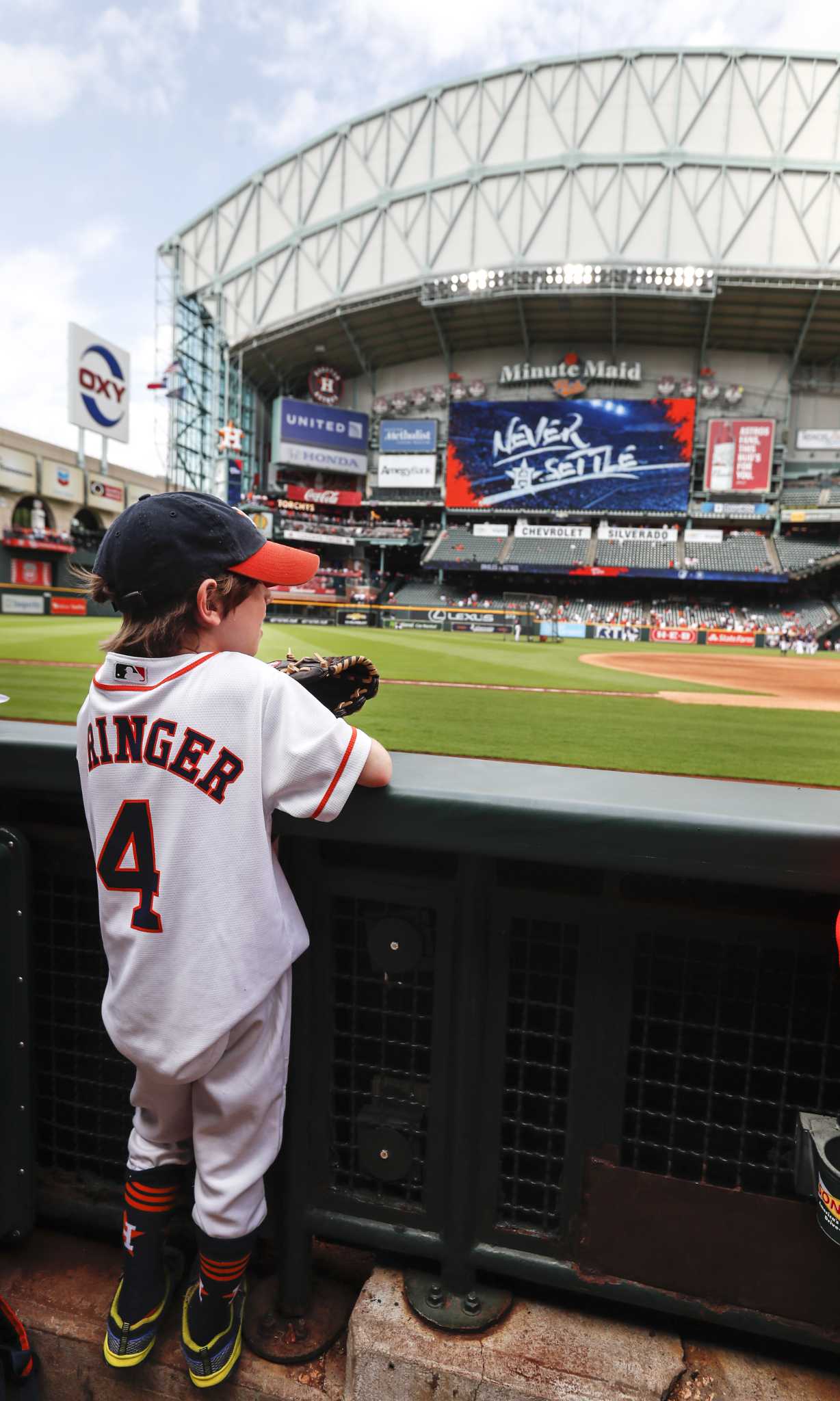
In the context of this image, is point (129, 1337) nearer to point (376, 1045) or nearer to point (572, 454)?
point (376, 1045)

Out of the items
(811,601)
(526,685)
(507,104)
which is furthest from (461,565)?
(526,685)

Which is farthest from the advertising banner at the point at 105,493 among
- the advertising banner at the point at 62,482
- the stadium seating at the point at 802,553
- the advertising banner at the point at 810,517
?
the advertising banner at the point at 810,517

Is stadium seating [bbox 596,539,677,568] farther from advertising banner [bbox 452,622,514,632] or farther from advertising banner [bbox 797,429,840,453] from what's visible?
advertising banner [bbox 452,622,514,632]

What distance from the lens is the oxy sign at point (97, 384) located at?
1468 inches

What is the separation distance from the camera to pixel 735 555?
126 feet

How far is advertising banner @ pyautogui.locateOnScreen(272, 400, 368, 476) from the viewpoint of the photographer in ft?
148

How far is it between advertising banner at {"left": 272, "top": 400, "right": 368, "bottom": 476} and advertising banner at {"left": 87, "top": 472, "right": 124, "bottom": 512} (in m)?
10.00

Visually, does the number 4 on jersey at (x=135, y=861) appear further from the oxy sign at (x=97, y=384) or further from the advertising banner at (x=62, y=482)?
the advertising banner at (x=62, y=482)

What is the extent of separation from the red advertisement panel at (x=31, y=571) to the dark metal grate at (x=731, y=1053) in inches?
1523

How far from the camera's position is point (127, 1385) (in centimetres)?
154

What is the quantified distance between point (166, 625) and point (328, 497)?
155ft

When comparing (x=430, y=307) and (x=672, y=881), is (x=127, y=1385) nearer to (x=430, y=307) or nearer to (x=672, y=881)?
(x=672, y=881)

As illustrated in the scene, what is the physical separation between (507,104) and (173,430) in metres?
26.3

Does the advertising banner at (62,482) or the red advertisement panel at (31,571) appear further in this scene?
the advertising banner at (62,482)
